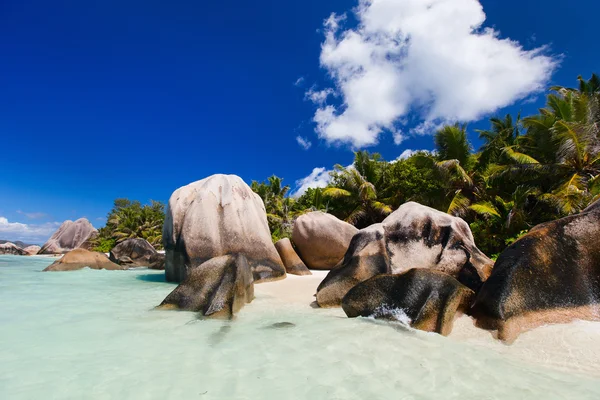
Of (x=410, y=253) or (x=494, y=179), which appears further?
(x=494, y=179)

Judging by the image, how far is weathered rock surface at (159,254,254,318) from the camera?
479 centimetres

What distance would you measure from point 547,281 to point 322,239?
785 cm

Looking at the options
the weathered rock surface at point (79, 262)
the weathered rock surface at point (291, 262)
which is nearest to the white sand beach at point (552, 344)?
the weathered rock surface at point (291, 262)

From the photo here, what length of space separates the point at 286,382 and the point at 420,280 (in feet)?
7.96

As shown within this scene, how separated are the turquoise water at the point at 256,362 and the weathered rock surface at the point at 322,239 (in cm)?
686

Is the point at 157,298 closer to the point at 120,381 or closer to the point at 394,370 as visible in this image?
the point at 120,381

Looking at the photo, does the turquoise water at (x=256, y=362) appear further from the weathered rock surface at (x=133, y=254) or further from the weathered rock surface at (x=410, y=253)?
the weathered rock surface at (x=133, y=254)

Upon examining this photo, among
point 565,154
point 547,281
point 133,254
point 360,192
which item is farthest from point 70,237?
point 565,154

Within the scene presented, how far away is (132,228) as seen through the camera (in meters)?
31.6

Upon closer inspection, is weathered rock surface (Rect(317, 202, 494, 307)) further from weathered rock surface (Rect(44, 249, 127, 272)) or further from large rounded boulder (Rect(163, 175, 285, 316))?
weathered rock surface (Rect(44, 249, 127, 272))

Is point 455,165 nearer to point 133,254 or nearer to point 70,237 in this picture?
point 133,254

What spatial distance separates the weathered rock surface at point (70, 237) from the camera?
100ft

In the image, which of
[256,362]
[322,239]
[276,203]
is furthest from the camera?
[276,203]

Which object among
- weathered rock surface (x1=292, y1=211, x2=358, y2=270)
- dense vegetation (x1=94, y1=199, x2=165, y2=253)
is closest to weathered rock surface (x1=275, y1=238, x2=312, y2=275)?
weathered rock surface (x1=292, y1=211, x2=358, y2=270)
